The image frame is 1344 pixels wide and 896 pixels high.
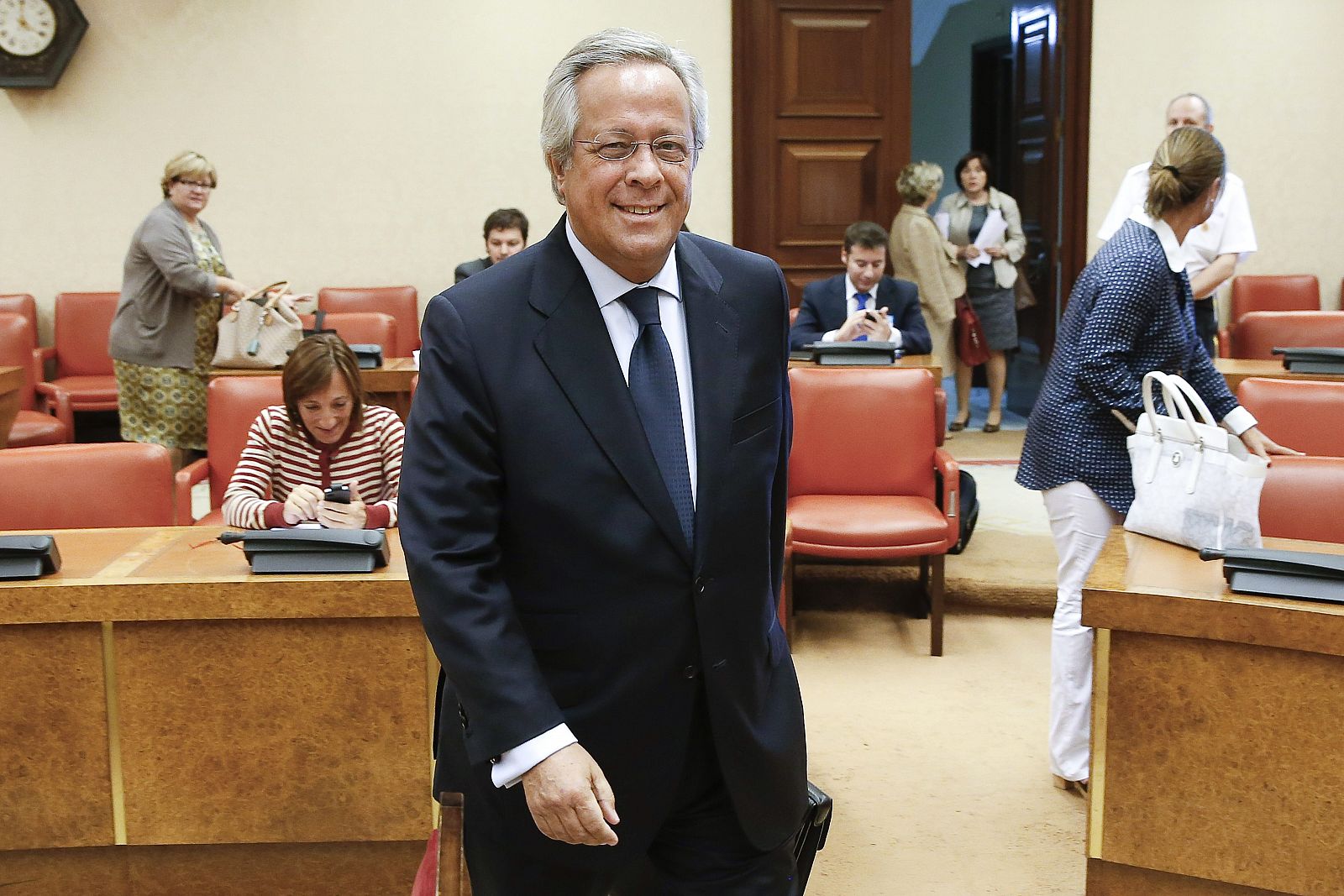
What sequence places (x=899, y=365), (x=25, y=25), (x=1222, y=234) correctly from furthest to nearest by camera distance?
1. (x=25, y=25)
2. (x=1222, y=234)
3. (x=899, y=365)

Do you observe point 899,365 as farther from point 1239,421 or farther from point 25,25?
point 25,25

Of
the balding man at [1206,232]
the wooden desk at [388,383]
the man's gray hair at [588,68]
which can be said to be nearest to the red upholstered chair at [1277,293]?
the balding man at [1206,232]

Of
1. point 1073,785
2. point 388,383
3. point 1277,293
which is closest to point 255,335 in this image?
point 388,383

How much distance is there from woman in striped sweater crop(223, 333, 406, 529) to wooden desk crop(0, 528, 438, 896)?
2.25 ft

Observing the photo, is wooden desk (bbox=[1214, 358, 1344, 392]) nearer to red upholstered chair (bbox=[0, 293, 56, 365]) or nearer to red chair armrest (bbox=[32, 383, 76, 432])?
red chair armrest (bbox=[32, 383, 76, 432])

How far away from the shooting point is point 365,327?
5.70 m

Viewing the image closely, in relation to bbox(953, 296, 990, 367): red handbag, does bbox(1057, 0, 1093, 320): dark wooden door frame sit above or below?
above

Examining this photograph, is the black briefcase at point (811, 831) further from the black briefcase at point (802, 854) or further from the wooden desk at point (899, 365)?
the wooden desk at point (899, 365)

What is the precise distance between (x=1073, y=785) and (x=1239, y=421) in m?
0.95

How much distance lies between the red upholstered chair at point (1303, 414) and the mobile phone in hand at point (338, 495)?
7.72ft

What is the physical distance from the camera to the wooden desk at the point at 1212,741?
2.25 metres

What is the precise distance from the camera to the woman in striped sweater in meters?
3.23

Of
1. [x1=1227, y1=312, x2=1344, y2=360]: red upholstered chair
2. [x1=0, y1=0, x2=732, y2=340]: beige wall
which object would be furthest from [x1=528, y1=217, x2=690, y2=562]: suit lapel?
[x1=0, y1=0, x2=732, y2=340]: beige wall

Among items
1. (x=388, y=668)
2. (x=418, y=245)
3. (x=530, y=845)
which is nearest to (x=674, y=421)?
(x=530, y=845)
